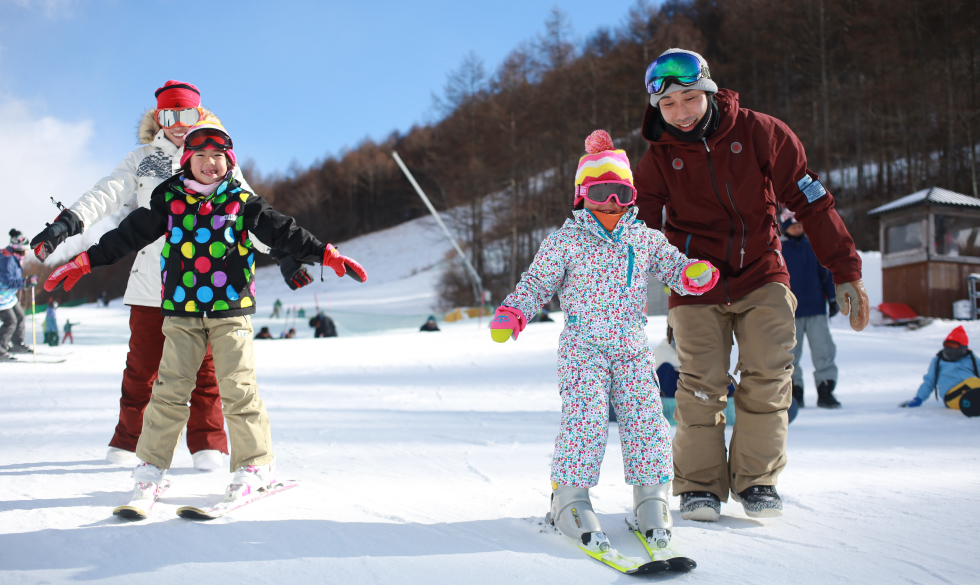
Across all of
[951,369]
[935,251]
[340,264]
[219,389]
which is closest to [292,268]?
[340,264]

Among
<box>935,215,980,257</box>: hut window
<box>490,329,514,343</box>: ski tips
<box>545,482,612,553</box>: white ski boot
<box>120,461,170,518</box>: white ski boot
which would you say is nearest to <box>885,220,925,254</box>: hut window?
<box>935,215,980,257</box>: hut window

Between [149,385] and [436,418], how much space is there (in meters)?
2.11

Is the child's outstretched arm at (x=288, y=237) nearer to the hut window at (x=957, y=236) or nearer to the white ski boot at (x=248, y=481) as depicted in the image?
the white ski boot at (x=248, y=481)

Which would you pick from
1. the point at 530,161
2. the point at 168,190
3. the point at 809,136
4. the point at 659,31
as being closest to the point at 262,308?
the point at 530,161

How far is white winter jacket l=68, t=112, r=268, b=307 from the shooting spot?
2.91 m

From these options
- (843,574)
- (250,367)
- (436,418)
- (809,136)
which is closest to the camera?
(843,574)

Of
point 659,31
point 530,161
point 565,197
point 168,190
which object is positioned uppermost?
point 659,31

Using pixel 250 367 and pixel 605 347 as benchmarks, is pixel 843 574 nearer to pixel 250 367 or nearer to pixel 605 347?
pixel 605 347

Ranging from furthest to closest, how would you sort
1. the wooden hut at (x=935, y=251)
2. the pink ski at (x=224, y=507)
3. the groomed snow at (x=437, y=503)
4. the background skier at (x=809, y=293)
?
the wooden hut at (x=935, y=251) → the background skier at (x=809, y=293) → the pink ski at (x=224, y=507) → the groomed snow at (x=437, y=503)

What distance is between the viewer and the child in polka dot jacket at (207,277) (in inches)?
97.7

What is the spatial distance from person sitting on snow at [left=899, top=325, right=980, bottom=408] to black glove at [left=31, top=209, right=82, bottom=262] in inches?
210

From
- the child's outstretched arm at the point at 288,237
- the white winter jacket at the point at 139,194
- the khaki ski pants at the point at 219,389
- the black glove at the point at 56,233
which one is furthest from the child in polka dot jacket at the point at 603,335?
the black glove at the point at 56,233

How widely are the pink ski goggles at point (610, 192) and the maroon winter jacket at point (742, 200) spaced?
14.2 inches

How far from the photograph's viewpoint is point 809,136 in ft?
81.7
